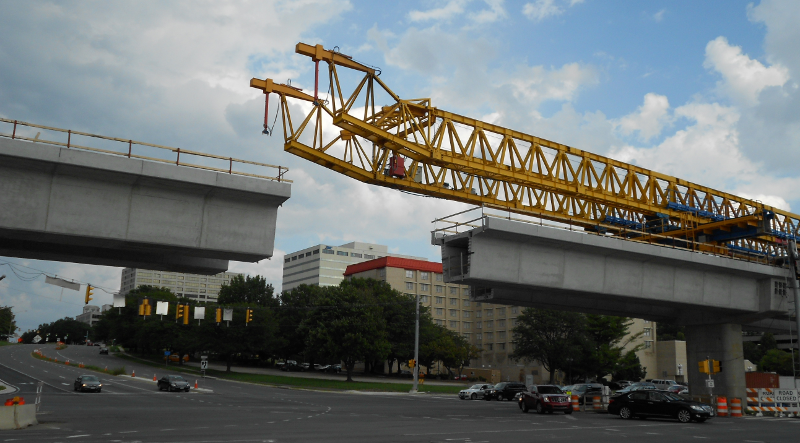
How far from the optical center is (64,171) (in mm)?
17812

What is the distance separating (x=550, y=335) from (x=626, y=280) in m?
45.7

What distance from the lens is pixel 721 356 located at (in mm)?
33094

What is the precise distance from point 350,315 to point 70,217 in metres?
55.9

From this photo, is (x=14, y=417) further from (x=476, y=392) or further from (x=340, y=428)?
(x=476, y=392)

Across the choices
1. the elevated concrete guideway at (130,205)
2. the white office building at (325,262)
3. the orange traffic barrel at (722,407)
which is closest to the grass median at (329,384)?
the orange traffic barrel at (722,407)

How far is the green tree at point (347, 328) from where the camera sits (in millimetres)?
69688

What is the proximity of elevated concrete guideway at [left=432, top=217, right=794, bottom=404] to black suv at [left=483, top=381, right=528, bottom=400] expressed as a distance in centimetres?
1541

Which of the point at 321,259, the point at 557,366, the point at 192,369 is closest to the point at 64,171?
the point at 557,366

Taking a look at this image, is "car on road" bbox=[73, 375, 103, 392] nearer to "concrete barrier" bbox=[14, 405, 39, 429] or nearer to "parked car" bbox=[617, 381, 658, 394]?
"concrete barrier" bbox=[14, 405, 39, 429]

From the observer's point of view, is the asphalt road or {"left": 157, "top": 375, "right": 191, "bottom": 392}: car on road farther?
{"left": 157, "top": 375, "right": 191, "bottom": 392}: car on road

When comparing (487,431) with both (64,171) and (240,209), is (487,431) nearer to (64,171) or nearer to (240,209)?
(240,209)

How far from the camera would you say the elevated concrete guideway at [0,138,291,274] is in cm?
1742

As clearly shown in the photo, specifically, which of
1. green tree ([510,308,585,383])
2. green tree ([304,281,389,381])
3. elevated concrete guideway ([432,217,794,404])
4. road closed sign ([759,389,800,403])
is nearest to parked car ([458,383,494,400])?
elevated concrete guideway ([432,217,794,404])

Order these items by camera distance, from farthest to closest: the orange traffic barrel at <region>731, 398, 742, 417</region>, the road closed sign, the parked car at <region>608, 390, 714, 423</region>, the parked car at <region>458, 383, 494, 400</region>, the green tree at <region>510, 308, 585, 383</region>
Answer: the green tree at <region>510, 308, 585, 383</region> → the parked car at <region>458, 383, 494, 400</region> → the road closed sign → the orange traffic barrel at <region>731, 398, 742, 417</region> → the parked car at <region>608, 390, 714, 423</region>
